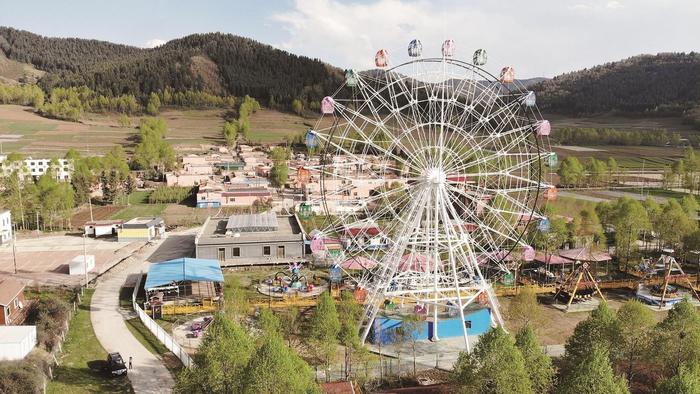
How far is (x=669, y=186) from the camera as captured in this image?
8519 cm

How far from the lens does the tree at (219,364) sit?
19.9 m

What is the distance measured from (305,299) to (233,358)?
1639cm

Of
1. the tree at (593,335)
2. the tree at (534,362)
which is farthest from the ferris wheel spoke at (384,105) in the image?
the tree at (593,335)

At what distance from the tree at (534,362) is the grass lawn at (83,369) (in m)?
17.4

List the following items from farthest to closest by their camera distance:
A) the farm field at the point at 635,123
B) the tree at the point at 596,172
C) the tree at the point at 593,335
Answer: the farm field at the point at 635,123 < the tree at the point at 596,172 < the tree at the point at 593,335

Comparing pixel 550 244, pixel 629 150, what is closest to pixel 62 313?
pixel 550 244

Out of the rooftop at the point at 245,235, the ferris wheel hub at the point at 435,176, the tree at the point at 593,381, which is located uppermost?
the ferris wheel hub at the point at 435,176

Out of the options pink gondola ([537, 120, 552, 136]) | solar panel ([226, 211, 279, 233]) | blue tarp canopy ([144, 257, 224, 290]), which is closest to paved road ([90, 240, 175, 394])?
blue tarp canopy ([144, 257, 224, 290])

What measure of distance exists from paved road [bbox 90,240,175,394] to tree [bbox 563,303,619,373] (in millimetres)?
18207

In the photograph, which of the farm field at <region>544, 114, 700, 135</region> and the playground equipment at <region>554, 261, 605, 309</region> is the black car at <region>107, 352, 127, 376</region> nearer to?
A: the playground equipment at <region>554, 261, 605, 309</region>

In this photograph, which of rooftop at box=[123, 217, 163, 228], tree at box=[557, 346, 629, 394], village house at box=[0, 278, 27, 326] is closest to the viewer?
tree at box=[557, 346, 629, 394]

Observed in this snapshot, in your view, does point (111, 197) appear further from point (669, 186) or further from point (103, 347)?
point (669, 186)

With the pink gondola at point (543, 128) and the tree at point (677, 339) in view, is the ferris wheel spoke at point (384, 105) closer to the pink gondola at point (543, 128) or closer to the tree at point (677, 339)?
the pink gondola at point (543, 128)

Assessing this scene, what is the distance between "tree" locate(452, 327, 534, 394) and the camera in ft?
62.8
